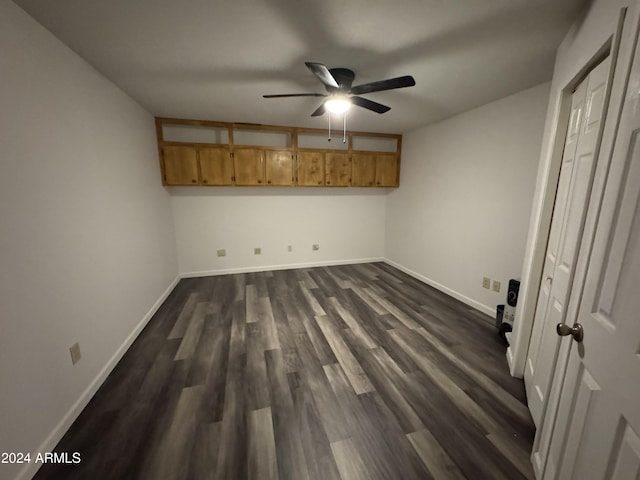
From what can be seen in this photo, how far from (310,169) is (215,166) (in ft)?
4.90

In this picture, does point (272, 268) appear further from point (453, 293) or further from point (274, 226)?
point (453, 293)

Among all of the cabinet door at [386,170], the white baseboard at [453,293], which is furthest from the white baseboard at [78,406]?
the cabinet door at [386,170]

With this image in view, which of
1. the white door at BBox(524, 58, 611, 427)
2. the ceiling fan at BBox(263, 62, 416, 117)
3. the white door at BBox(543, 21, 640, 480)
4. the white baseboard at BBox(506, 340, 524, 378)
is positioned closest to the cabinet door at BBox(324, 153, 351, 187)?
the ceiling fan at BBox(263, 62, 416, 117)

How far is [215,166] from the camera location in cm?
378

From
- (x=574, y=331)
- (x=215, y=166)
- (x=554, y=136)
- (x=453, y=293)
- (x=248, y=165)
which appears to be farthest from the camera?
(x=248, y=165)

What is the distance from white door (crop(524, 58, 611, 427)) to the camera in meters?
1.14

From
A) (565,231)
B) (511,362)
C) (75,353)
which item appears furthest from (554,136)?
(75,353)

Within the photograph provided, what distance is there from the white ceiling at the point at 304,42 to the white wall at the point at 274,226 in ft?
5.84

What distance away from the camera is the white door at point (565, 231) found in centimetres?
114

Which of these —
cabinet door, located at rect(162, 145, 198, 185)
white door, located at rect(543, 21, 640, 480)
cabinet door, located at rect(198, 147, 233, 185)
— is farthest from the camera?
cabinet door, located at rect(198, 147, 233, 185)

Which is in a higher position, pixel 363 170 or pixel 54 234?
pixel 363 170

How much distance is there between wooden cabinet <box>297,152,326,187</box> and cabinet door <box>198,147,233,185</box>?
3.63 ft

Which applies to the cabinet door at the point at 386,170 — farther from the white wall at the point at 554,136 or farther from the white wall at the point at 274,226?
the white wall at the point at 554,136

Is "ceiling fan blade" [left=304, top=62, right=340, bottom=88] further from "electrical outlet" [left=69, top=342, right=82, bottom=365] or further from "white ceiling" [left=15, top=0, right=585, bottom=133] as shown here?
"electrical outlet" [left=69, top=342, right=82, bottom=365]
